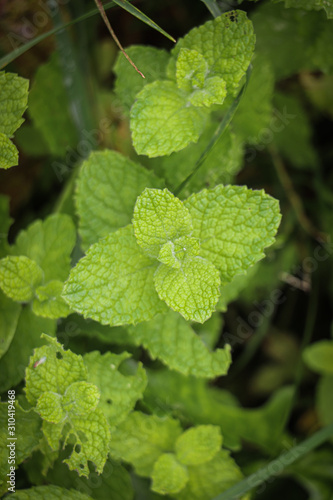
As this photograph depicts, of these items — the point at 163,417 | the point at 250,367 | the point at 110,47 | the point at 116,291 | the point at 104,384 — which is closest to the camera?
the point at 116,291

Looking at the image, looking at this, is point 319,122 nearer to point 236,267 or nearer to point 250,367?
point 250,367

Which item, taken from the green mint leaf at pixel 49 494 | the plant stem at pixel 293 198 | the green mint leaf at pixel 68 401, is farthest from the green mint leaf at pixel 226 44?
the green mint leaf at pixel 49 494

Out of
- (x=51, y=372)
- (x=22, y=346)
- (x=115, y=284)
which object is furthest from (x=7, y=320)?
(x=115, y=284)

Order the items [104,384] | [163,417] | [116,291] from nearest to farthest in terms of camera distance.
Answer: [116,291]
[104,384]
[163,417]

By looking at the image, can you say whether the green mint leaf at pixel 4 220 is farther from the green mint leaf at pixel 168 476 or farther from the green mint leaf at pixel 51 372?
the green mint leaf at pixel 168 476

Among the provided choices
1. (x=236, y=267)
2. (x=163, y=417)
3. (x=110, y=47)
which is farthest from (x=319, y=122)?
(x=163, y=417)

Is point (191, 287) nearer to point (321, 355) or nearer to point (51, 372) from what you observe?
point (51, 372)
